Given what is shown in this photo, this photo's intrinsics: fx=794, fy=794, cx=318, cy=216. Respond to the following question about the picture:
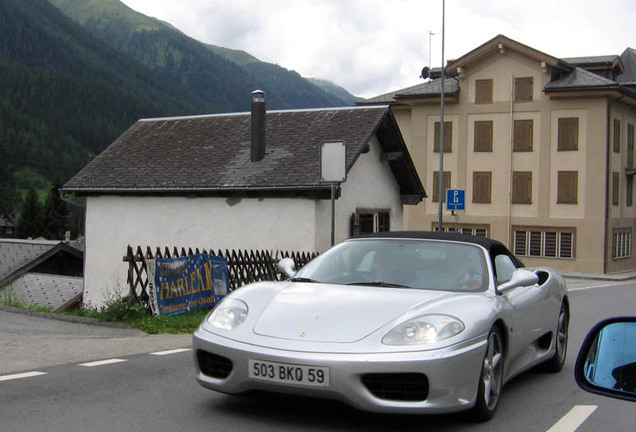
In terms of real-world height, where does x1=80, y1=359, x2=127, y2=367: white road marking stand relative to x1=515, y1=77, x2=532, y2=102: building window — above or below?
below

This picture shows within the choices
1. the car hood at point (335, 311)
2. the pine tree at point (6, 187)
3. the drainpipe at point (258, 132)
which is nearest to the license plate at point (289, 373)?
the car hood at point (335, 311)

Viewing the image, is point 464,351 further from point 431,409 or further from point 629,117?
point 629,117

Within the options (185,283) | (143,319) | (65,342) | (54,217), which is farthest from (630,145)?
(54,217)

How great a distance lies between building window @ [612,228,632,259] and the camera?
44513 millimetres

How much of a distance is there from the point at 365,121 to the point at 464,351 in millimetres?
16965

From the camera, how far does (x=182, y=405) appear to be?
600cm

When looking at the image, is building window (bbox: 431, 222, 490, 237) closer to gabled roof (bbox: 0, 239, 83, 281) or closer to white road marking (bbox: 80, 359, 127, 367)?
gabled roof (bbox: 0, 239, 83, 281)

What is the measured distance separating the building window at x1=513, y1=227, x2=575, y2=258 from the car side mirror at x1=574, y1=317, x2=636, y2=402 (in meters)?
42.7

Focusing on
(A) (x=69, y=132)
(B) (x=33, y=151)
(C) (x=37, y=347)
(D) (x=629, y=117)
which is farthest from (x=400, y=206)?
(A) (x=69, y=132)

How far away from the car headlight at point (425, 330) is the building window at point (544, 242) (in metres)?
40.1

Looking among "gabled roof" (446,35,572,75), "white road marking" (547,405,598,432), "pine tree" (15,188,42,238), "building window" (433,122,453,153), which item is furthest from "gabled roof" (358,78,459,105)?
"pine tree" (15,188,42,238)

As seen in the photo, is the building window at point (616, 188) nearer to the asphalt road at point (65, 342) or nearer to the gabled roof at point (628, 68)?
the gabled roof at point (628, 68)

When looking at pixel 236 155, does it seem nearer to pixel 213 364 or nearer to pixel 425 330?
pixel 213 364

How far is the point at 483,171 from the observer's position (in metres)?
46.4
